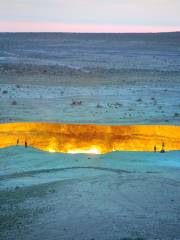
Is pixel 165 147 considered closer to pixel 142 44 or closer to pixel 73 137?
pixel 73 137

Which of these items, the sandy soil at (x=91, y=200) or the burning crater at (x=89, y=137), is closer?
the sandy soil at (x=91, y=200)

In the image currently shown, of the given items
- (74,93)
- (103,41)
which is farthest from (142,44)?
(74,93)

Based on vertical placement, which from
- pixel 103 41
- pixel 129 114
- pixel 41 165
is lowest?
pixel 103 41

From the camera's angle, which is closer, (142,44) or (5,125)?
(5,125)

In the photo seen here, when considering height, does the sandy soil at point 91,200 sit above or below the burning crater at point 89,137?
above

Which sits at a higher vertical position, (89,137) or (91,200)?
(91,200)

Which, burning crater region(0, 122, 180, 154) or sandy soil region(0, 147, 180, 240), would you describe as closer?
sandy soil region(0, 147, 180, 240)

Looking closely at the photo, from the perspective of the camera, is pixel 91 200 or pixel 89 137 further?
pixel 89 137

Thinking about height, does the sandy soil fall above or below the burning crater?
above
